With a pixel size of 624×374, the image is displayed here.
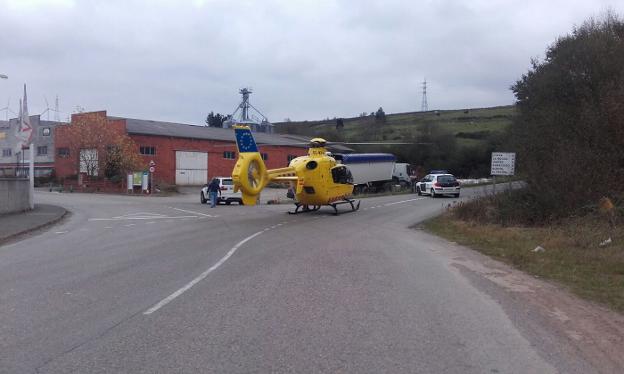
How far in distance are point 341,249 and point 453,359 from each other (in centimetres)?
960

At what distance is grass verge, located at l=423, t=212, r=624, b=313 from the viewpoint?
11026 mm

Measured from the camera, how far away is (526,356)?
641 cm

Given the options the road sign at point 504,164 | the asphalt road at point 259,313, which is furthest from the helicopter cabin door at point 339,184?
the asphalt road at point 259,313

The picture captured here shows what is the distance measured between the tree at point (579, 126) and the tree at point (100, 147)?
128 feet

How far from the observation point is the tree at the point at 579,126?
20.8 m

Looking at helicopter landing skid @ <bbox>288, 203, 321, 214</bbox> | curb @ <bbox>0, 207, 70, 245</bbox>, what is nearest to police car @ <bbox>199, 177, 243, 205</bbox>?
helicopter landing skid @ <bbox>288, 203, 321, 214</bbox>

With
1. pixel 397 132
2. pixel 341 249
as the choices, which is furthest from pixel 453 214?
pixel 397 132

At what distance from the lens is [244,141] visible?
1033 inches

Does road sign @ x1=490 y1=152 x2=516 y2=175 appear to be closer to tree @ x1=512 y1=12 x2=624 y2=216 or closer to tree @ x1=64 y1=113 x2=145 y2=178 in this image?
tree @ x1=512 y1=12 x2=624 y2=216

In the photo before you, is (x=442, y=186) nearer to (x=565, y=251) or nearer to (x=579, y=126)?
(x=579, y=126)

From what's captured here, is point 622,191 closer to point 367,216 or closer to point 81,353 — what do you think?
point 367,216

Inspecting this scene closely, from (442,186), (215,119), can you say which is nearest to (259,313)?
(442,186)

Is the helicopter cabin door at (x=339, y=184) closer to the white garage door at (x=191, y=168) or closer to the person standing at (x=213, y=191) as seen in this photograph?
the person standing at (x=213, y=191)

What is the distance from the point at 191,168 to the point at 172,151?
9.36ft
